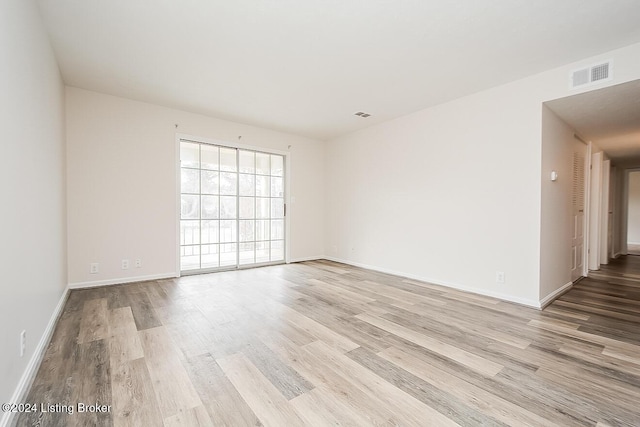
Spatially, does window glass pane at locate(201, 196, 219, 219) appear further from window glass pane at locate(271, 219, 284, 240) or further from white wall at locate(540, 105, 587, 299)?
white wall at locate(540, 105, 587, 299)

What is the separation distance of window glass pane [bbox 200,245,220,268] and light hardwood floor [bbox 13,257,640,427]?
1.37 m

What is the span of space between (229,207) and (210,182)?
1.84 ft

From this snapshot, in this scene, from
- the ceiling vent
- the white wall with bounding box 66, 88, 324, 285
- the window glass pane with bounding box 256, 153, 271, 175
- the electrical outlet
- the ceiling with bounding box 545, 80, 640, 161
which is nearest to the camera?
the electrical outlet

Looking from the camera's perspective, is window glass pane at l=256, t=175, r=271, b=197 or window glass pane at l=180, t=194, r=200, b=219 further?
window glass pane at l=256, t=175, r=271, b=197

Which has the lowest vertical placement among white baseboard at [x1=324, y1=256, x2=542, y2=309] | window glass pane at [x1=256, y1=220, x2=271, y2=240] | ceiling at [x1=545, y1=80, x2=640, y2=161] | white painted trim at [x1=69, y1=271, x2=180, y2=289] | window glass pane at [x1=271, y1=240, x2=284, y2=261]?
white baseboard at [x1=324, y1=256, x2=542, y2=309]

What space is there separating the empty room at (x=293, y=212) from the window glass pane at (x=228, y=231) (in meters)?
0.04

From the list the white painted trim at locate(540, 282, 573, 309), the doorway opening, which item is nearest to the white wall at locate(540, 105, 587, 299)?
the white painted trim at locate(540, 282, 573, 309)

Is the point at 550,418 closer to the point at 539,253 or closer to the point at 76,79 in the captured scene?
the point at 539,253

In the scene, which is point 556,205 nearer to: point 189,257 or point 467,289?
point 467,289

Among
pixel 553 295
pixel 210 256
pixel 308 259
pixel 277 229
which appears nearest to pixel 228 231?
pixel 210 256

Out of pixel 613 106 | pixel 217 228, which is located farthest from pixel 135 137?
pixel 613 106

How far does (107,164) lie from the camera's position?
3955mm

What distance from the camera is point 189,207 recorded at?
4695 mm

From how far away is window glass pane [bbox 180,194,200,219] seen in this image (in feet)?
15.2
